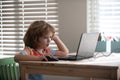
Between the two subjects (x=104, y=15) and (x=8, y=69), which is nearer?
(x=8, y=69)

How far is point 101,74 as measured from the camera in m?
1.89

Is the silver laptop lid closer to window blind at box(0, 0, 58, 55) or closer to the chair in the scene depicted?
the chair

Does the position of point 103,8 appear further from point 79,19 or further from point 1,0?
point 1,0

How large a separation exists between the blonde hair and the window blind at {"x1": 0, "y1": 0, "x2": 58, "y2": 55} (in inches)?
41.9

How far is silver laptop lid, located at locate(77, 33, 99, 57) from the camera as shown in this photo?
2112mm

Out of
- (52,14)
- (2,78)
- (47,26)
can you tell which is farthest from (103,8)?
(2,78)

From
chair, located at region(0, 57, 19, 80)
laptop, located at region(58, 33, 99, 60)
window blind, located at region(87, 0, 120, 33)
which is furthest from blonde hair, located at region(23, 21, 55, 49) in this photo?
window blind, located at region(87, 0, 120, 33)

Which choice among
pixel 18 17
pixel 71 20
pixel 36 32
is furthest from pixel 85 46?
pixel 18 17

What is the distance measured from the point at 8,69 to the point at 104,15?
4.44 ft

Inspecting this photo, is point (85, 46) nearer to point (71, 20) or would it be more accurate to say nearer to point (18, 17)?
point (71, 20)

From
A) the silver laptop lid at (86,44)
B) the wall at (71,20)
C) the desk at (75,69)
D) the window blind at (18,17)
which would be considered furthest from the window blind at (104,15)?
the desk at (75,69)

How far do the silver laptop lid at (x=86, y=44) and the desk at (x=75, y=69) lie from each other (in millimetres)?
187

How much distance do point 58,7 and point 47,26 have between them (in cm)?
106

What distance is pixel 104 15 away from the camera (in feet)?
10.9
